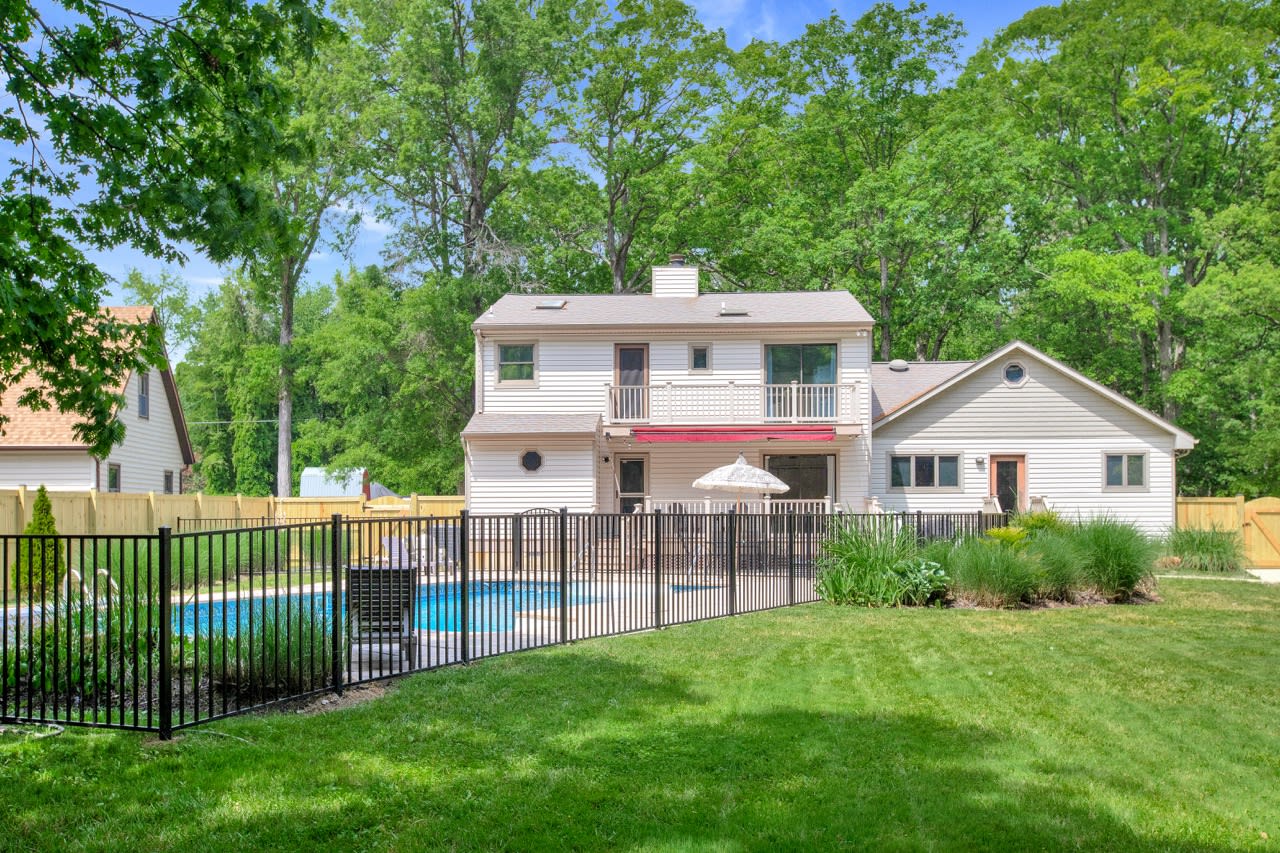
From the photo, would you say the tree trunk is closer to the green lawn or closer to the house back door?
the house back door

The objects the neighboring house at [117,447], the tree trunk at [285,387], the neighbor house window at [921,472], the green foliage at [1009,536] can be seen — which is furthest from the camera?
the tree trunk at [285,387]

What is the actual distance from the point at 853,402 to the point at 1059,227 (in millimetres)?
14132

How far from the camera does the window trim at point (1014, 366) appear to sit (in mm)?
25969

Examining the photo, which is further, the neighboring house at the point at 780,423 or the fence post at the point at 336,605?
the neighboring house at the point at 780,423

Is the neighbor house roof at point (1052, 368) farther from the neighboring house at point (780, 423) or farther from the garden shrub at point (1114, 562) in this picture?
the garden shrub at point (1114, 562)

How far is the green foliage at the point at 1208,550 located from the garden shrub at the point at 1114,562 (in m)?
6.84

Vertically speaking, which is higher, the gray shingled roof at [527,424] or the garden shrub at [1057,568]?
the gray shingled roof at [527,424]

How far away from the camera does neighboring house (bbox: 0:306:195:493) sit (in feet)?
84.0

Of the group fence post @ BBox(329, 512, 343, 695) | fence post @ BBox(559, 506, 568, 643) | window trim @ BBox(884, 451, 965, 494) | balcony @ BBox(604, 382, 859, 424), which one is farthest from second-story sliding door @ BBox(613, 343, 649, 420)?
fence post @ BBox(329, 512, 343, 695)

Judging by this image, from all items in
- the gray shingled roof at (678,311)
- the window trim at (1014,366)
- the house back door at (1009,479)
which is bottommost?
the house back door at (1009,479)

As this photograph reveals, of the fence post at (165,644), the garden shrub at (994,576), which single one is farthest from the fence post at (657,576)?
the fence post at (165,644)

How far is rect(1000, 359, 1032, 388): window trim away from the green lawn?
1661cm

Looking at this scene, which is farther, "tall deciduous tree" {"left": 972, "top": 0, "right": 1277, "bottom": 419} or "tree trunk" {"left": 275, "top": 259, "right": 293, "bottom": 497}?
"tree trunk" {"left": 275, "top": 259, "right": 293, "bottom": 497}

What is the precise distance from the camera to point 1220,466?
32.8m
